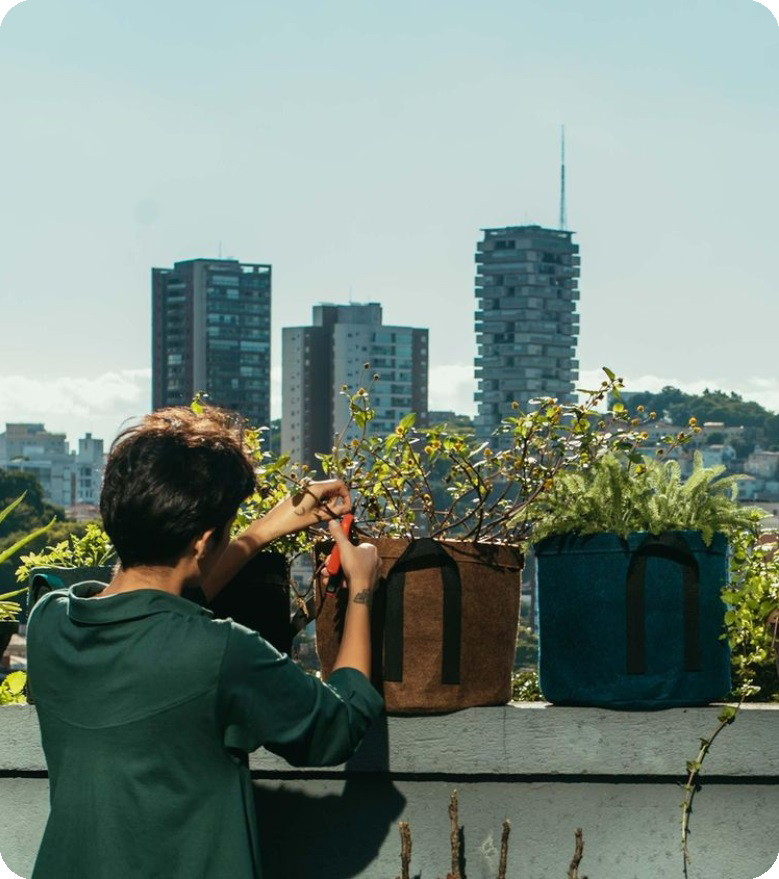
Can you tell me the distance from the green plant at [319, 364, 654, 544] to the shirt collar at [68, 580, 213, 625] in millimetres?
1044

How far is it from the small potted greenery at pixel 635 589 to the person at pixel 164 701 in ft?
2.83

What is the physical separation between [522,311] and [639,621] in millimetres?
175696

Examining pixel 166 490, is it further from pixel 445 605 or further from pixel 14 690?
pixel 14 690

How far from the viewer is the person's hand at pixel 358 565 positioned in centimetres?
230

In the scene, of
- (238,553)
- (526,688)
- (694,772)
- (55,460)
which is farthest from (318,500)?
(55,460)

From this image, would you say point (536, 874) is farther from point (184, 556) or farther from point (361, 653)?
point (184, 556)

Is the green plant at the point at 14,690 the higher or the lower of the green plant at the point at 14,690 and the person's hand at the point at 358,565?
the lower

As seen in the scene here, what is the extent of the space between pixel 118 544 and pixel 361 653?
368 mm

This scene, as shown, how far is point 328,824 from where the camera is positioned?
2.87 m

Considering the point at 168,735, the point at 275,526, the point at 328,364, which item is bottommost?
the point at 168,735

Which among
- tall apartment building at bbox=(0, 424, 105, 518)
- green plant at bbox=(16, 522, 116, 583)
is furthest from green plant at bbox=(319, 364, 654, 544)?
tall apartment building at bbox=(0, 424, 105, 518)

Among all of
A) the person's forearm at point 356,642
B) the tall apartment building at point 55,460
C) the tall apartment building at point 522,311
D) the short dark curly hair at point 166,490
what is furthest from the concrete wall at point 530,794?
the tall apartment building at point 522,311

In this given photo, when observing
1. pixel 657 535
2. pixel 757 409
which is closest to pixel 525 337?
pixel 757 409

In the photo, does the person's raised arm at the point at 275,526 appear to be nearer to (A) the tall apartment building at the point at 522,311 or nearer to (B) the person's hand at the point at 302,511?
(B) the person's hand at the point at 302,511
